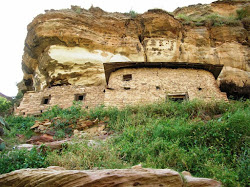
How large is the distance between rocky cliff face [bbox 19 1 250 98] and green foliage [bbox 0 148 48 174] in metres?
8.68

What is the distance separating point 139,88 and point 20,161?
6874mm

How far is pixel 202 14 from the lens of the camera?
→ 17672 millimetres

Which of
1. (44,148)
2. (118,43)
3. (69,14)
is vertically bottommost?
(44,148)

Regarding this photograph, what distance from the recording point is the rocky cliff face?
13.3 m

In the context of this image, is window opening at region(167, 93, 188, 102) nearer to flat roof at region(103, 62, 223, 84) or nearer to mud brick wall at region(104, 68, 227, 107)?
mud brick wall at region(104, 68, 227, 107)

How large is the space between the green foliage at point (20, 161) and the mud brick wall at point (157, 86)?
5427mm

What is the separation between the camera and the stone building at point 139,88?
10508 mm

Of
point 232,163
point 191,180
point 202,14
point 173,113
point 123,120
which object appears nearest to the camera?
point 191,180

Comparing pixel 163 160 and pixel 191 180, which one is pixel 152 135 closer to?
pixel 163 160

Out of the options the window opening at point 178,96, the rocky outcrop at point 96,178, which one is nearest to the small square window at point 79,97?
the window opening at point 178,96

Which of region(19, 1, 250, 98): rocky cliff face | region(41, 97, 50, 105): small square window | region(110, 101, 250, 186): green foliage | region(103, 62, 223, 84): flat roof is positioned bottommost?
region(110, 101, 250, 186): green foliage

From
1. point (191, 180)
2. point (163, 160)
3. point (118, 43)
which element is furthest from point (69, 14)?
point (191, 180)

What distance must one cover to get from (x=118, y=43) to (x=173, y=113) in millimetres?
7375

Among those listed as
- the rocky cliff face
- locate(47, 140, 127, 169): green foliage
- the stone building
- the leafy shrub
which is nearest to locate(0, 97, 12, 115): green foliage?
the rocky cliff face
